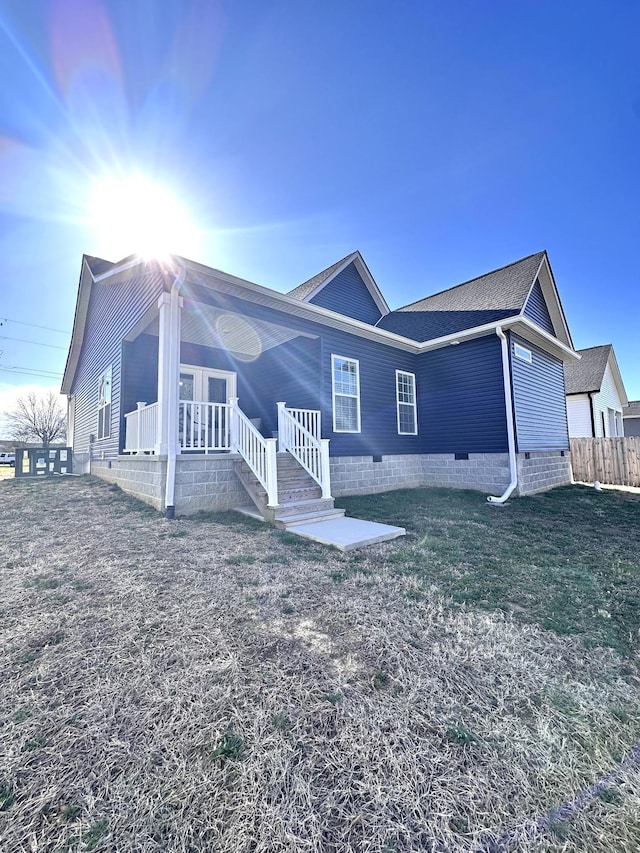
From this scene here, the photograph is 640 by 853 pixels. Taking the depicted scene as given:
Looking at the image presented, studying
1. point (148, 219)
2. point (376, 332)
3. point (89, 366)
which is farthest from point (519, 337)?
point (89, 366)

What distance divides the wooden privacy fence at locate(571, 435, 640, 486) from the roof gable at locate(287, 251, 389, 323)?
826 cm

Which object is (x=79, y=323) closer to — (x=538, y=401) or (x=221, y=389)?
(x=221, y=389)

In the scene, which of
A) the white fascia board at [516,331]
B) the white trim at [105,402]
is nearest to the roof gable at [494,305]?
the white fascia board at [516,331]

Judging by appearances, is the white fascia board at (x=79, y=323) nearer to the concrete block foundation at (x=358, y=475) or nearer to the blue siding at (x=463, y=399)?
the concrete block foundation at (x=358, y=475)

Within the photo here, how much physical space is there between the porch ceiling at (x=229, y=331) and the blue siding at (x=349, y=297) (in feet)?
7.81

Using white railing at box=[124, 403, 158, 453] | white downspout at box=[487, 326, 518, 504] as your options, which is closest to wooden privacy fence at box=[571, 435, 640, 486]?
white downspout at box=[487, 326, 518, 504]

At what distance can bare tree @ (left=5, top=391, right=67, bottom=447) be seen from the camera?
34.6 meters

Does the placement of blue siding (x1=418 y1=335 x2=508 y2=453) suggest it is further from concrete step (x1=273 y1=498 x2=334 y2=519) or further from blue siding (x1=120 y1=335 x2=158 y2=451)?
blue siding (x1=120 y1=335 x2=158 y2=451)

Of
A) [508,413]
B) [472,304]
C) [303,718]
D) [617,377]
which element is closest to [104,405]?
[303,718]

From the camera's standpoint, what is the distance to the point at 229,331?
339 inches

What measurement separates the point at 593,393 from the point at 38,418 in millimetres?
45314

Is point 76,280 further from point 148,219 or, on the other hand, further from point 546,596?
point 546,596

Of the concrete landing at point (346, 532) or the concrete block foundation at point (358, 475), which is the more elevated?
the concrete block foundation at point (358, 475)

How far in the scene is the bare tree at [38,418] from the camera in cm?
3462
